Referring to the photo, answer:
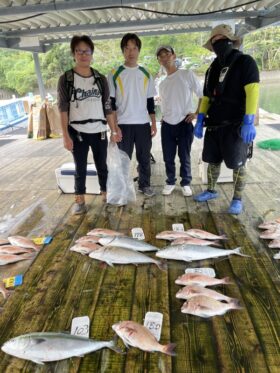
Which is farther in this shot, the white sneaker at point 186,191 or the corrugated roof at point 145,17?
the corrugated roof at point 145,17

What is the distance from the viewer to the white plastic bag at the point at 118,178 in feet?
11.1

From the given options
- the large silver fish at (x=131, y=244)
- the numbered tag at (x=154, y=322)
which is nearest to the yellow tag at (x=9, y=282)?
the large silver fish at (x=131, y=244)

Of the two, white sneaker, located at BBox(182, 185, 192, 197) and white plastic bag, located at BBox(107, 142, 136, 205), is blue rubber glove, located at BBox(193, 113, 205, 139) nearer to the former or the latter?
white sneaker, located at BBox(182, 185, 192, 197)

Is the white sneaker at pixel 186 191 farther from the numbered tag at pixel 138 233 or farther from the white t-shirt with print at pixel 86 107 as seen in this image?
the white t-shirt with print at pixel 86 107

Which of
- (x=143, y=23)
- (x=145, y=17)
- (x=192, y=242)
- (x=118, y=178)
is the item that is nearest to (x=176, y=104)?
(x=118, y=178)

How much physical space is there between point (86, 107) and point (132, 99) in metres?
0.56

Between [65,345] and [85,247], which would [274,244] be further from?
[65,345]

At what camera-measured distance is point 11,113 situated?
36.1 feet

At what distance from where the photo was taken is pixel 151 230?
115 inches

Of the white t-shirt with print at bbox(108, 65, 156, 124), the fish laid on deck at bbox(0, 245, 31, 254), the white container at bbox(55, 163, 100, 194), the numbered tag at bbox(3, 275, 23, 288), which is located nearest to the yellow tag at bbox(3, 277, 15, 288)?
the numbered tag at bbox(3, 275, 23, 288)

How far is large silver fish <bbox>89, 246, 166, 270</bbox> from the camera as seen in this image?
91.6 inches

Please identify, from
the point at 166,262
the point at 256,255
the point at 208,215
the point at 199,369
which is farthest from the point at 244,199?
the point at 199,369

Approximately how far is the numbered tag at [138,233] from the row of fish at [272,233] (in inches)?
41.6

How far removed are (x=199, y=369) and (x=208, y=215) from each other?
181cm
